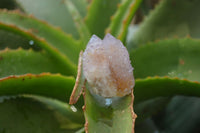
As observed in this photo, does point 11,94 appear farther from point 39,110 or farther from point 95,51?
point 95,51

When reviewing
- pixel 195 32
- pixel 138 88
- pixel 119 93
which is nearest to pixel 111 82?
pixel 119 93

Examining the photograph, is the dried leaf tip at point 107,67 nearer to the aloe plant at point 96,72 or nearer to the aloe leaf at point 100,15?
the aloe plant at point 96,72

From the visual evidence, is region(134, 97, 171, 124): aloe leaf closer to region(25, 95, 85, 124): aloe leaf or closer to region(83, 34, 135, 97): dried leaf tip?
region(25, 95, 85, 124): aloe leaf

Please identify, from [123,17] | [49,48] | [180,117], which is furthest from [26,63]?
[180,117]

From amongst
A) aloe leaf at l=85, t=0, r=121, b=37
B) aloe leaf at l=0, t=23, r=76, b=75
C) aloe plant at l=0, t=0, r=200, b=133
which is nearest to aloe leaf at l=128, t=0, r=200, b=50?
aloe plant at l=0, t=0, r=200, b=133

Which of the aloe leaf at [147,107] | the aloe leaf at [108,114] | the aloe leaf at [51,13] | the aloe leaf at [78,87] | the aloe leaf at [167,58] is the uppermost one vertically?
the aloe leaf at [78,87]

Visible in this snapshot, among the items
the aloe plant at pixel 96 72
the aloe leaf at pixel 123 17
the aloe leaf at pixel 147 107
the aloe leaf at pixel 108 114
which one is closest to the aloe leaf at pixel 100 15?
the aloe plant at pixel 96 72

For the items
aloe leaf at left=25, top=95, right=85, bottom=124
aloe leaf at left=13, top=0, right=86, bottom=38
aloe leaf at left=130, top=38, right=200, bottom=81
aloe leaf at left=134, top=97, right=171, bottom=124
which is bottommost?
aloe leaf at left=134, top=97, right=171, bottom=124
